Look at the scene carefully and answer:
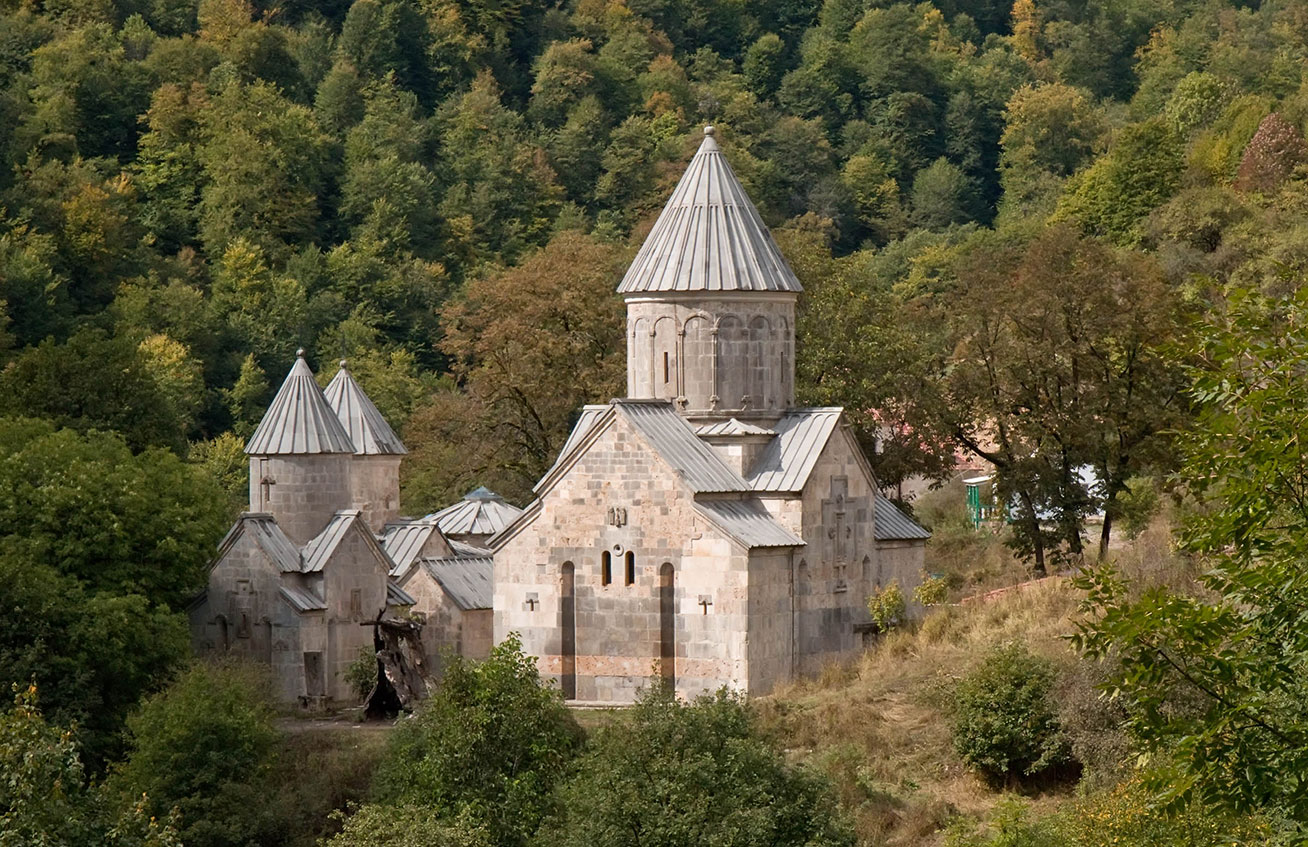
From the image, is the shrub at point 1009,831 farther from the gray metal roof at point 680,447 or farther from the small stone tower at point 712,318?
the small stone tower at point 712,318

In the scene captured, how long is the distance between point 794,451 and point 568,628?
4444 millimetres

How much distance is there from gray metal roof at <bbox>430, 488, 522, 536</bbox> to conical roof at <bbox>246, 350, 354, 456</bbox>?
4.60 m

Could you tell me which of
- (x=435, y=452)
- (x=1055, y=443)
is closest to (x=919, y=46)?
(x=435, y=452)

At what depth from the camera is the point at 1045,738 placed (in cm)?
3066

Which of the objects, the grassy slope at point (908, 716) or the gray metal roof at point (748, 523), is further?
the gray metal roof at point (748, 523)

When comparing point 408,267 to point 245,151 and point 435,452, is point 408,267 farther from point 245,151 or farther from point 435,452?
point 435,452

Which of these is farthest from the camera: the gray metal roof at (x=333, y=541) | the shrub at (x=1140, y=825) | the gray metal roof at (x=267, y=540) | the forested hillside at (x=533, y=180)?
the forested hillside at (x=533, y=180)

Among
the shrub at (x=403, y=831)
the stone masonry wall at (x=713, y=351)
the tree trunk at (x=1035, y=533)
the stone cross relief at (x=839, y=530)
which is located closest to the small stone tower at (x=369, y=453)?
the stone masonry wall at (x=713, y=351)

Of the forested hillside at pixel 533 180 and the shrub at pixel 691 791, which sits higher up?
the forested hillside at pixel 533 180

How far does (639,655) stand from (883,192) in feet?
214

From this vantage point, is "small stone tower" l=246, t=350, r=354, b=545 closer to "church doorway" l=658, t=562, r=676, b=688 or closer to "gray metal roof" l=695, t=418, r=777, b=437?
"gray metal roof" l=695, t=418, r=777, b=437

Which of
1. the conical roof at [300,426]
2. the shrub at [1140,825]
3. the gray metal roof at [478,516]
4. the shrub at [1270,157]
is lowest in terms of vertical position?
the shrub at [1140,825]

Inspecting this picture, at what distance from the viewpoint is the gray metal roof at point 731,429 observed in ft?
121

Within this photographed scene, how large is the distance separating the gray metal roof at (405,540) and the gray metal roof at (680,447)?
7.56 meters
